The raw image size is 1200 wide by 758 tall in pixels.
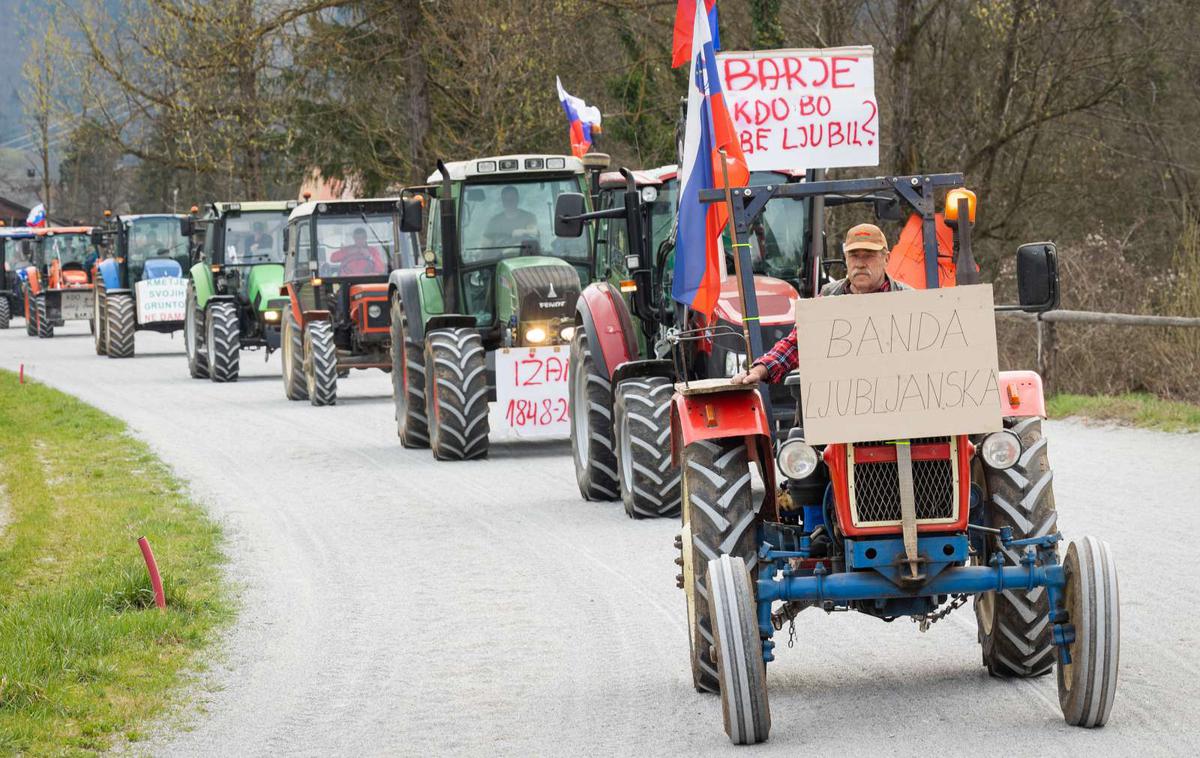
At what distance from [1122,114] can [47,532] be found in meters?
19.4

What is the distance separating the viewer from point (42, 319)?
44094 mm

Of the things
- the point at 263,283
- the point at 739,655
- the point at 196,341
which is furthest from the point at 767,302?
the point at 196,341

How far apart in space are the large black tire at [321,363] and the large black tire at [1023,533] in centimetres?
1627

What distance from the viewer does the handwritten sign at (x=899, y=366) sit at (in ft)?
20.1

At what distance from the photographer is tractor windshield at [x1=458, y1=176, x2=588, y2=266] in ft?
56.7

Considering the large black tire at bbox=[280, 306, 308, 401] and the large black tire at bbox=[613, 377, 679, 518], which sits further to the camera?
the large black tire at bbox=[280, 306, 308, 401]

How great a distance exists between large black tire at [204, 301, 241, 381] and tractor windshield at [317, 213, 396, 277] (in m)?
3.83

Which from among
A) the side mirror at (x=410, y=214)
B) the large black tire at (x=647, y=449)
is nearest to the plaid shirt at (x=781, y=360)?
the large black tire at (x=647, y=449)

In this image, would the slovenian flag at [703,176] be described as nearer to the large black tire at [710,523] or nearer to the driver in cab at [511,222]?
the large black tire at [710,523]

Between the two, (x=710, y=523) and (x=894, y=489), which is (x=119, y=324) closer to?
(x=710, y=523)

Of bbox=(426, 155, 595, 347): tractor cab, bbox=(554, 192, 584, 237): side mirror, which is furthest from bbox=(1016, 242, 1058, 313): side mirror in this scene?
bbox=(426, 155, 595, 347): tractor cab

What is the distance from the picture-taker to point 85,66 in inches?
1671

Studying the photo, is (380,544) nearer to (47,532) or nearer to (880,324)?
(47,532)

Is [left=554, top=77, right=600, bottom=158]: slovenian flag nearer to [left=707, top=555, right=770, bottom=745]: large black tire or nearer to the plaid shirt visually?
the plaid shirt
